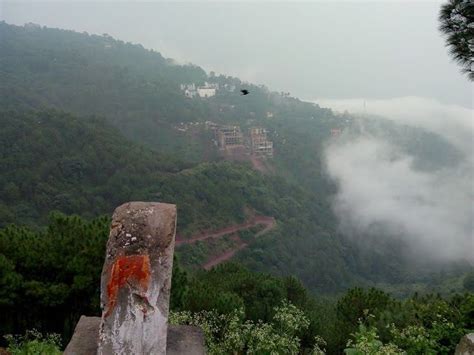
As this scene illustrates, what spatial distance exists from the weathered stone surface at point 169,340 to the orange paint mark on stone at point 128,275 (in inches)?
28.8

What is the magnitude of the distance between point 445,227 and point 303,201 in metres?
30.7

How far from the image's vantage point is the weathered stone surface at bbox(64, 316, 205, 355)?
5.09m

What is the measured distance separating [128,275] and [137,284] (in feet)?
0.45

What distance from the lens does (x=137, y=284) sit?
15.6ft

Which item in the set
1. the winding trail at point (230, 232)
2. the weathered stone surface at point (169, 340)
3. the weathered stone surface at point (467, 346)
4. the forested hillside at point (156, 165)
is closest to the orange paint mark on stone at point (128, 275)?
the weathered stone surface at point (169, 340)

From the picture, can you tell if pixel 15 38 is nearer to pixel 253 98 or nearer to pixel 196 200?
pixel 253 98

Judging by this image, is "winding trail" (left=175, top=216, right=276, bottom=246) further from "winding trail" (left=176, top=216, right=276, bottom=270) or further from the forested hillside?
the forested hillside

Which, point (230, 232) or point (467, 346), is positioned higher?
point (467, 346)

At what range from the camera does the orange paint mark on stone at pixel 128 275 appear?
473 cm

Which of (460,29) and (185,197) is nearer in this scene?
(460,29)

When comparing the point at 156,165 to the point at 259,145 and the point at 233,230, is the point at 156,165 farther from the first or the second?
the point at 259,145

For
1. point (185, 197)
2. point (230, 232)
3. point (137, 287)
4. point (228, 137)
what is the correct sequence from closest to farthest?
point (137, 287)
point (185, 197)
point (230, 232)
point (228, 137)

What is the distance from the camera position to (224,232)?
46844 mm

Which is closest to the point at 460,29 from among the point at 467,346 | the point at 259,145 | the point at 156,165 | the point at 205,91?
the point at 467,346
